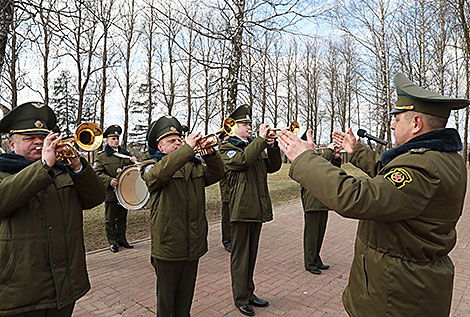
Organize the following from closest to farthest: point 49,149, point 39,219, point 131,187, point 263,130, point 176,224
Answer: point 49,149 → point 39,219 → point 176,224 → point 263,130 → point 131,187

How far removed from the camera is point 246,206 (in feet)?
14.5

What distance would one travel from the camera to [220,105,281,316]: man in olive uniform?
430 centimetres

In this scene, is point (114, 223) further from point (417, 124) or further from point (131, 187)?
point (417, 124)

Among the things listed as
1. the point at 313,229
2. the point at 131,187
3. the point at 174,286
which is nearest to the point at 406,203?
the point at 174,286

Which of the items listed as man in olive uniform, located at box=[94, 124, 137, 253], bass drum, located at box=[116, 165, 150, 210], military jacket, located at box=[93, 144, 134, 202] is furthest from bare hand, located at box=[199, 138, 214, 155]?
military jacket, located at box=[93, 144, 134, 202]

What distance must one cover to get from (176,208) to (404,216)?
230cm

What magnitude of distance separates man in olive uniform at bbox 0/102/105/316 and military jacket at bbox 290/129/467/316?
6.21 ft

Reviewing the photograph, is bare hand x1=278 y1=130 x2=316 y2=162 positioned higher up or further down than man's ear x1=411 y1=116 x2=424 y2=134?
further down

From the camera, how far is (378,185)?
1.88 meters

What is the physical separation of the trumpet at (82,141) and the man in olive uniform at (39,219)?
0.08 metres

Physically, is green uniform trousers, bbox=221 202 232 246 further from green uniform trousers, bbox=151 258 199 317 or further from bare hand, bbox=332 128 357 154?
bare hand, bbox=332 128 357 154

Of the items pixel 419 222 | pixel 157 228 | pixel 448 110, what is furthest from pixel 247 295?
pixel 448 110

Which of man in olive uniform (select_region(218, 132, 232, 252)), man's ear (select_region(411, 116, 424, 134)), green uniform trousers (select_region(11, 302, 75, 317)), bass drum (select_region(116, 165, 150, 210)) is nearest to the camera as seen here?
man's ear (select_region(411, 116, 424, 134))

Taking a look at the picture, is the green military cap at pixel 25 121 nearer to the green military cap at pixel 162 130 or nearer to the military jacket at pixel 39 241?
the military jacket at pixel 39 241
